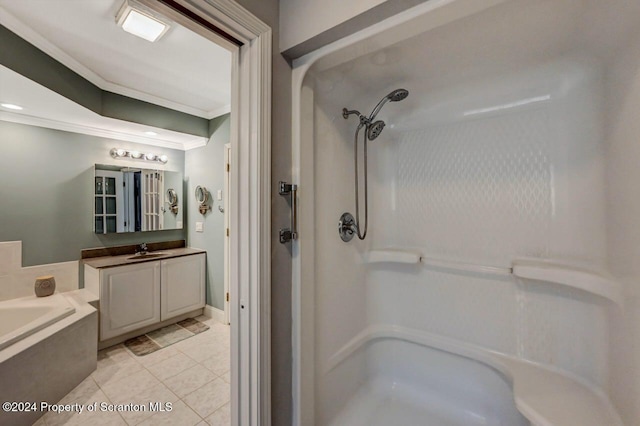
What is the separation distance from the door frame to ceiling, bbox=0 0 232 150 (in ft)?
3.06

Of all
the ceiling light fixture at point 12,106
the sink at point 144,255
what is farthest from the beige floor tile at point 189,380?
the ceiling light fixture at point 12,106

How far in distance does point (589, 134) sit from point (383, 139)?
1.11 meters

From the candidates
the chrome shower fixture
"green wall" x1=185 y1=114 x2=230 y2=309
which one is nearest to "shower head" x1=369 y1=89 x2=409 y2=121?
the chrome shower fixture

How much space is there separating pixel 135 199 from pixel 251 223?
2.78 meters

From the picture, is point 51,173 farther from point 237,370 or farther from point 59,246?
point 237,370

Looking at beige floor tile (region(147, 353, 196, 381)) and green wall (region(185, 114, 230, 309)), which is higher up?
green wall (region(185, 114, 230, 309))

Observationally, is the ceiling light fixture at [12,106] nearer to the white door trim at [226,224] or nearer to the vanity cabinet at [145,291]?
the vanity cabinet at [145,291]

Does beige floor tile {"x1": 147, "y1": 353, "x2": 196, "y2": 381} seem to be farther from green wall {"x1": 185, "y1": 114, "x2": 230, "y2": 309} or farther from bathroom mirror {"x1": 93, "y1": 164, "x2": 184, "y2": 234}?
bathroom mirror {"x1": 93, "y1": 164, "x2": 184, "y2": 234}

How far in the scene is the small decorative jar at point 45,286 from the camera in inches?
89.9

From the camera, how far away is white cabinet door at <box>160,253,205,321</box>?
287cm

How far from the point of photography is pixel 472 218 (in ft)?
5.47

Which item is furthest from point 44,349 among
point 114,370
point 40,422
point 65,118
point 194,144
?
point 194,144

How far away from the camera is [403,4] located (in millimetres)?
904

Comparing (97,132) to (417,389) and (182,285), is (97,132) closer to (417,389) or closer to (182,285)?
(182,285)
